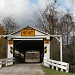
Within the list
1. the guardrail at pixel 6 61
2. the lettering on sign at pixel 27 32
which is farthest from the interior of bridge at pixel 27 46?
the guardrail at pixel 6 61

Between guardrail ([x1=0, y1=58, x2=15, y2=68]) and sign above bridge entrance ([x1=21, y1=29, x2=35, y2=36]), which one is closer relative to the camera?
guardrail ([x1=0, y1=58, x2=15, y2=68])

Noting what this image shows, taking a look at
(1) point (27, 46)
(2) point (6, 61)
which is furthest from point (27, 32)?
(1) point (27, 46)

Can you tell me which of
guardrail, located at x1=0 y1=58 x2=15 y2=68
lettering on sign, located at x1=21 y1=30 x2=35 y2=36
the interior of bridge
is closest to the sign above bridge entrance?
lettering on sign, located at x1=21 y1=30 x2=35 y2=36

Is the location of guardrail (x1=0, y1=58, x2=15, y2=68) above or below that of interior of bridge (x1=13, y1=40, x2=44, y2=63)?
below

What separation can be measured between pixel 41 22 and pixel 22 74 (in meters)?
38.5

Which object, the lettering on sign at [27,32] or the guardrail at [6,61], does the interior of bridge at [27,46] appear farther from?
the guardrail at [6,61]

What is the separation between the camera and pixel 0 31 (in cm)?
6188


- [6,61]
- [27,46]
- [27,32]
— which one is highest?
[27,32]

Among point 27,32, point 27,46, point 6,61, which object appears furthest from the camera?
point 27,46

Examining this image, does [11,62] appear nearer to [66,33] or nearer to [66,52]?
[66,52]

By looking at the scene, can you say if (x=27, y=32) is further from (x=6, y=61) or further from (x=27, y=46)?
(x=27, y=46)

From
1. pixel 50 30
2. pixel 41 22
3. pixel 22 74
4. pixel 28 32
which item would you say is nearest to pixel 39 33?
pixel 28 32

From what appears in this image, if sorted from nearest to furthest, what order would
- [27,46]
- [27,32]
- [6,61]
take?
[6,61]
[27,32]
[27,46]

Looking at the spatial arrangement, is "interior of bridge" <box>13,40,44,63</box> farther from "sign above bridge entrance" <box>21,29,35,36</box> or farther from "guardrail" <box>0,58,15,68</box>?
"guardrail" <box>0,58,15,68</box>
